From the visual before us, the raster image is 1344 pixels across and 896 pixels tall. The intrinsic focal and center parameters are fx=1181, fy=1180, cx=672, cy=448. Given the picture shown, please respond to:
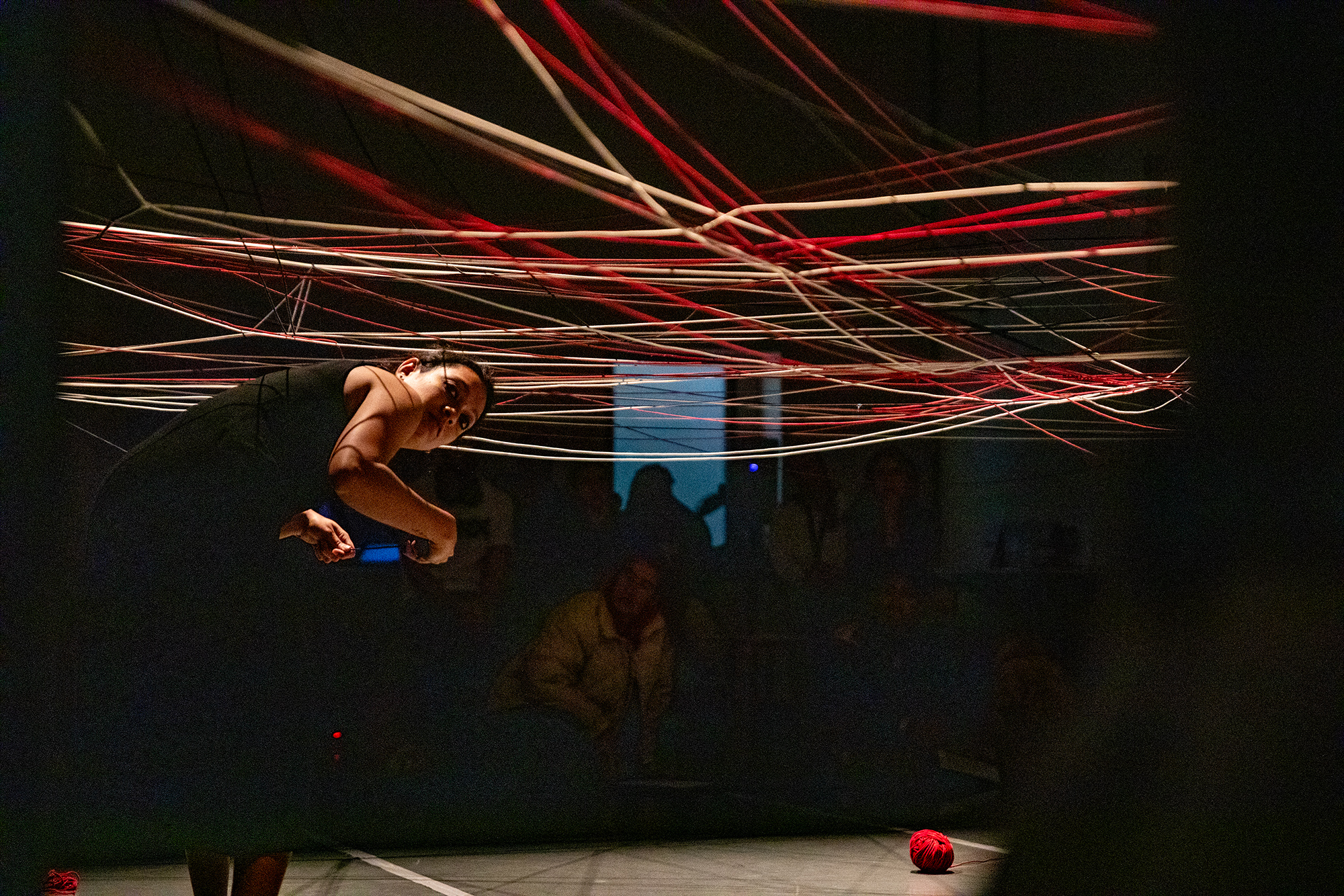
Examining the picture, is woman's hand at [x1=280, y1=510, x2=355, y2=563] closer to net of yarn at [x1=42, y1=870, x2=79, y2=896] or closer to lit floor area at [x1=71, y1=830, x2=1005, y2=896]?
net of yarn at [x1=42, y1=870, x2=79, y2=896]

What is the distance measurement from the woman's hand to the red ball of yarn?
119 cm

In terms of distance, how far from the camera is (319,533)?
126 centimetres

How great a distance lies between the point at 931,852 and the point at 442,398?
1239 millimetres

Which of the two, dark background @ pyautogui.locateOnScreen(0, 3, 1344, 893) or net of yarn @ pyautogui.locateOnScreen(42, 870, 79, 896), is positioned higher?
dark background @ pyautogui.locateOnScreen(0, 3, 1344, 893)

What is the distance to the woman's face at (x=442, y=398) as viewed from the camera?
1.22m

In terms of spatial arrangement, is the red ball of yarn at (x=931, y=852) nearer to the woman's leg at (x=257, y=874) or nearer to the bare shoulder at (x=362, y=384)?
the woman's leg at (x=257, y=874)

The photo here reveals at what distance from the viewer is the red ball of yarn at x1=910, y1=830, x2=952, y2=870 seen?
1.97 m

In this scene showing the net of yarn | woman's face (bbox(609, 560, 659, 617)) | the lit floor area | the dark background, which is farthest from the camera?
woman's face (bbox(609, 560, 659, 617))

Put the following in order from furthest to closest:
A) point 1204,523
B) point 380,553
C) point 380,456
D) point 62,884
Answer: point 380,553
point 62,884
point 380,456
point 1204,523

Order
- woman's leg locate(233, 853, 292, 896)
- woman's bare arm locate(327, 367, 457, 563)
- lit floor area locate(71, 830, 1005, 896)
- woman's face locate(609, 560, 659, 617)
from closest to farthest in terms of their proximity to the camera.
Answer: woman's bare arm locate(327, 367, 457, 563) < woman's leg locate(233, 853, 292, 896) < lit floor area locate(71, 830, 1005, 896) < woman's face locate(609, 560, 659, 617)

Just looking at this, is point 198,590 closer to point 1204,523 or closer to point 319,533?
point 319,533

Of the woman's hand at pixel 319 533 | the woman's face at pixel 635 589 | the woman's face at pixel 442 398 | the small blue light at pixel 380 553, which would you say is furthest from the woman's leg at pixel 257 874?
the woman's face at pixel 635 589

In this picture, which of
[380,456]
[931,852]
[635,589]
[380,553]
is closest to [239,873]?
[380,456]

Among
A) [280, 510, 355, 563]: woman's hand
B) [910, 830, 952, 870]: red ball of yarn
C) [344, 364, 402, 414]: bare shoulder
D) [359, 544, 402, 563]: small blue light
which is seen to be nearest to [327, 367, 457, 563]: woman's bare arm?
[344, 364, 402, 414]: bare shoulder
